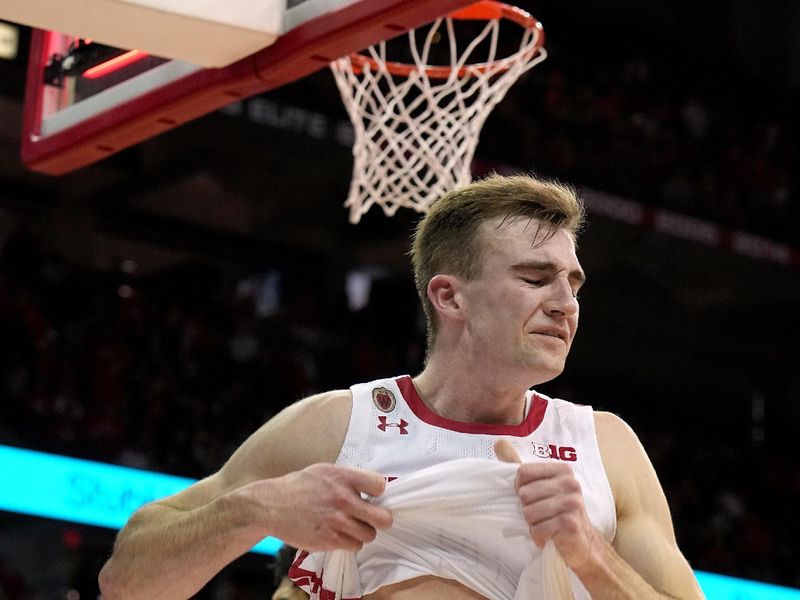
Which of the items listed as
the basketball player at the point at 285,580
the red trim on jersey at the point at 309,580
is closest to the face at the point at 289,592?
the basketball player at the point at 285,580

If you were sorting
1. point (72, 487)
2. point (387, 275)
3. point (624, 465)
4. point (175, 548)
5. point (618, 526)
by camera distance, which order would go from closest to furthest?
point (175, 548) → point (618, 526) → point (624, 465) → point (72, 487) → point (387, 275)

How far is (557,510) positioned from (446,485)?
0.28 metres

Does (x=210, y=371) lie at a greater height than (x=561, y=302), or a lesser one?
lesser

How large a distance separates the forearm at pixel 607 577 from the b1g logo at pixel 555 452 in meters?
0.38

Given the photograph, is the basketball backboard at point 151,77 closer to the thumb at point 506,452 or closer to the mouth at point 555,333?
the mouth at point 555,333

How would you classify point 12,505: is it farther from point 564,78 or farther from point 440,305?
point 564,78

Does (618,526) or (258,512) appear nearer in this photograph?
(258,512)

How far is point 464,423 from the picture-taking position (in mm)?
2857

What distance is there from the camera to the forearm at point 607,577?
2.42 metres

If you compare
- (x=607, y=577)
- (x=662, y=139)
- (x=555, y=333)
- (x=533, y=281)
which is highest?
(x=662, y=139)

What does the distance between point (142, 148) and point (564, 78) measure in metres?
4.61

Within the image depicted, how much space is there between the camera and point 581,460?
2.85 meters

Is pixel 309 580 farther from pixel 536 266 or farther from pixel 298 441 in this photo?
pixel 536 266

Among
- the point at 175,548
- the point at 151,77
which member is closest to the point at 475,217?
the point at 175,548
